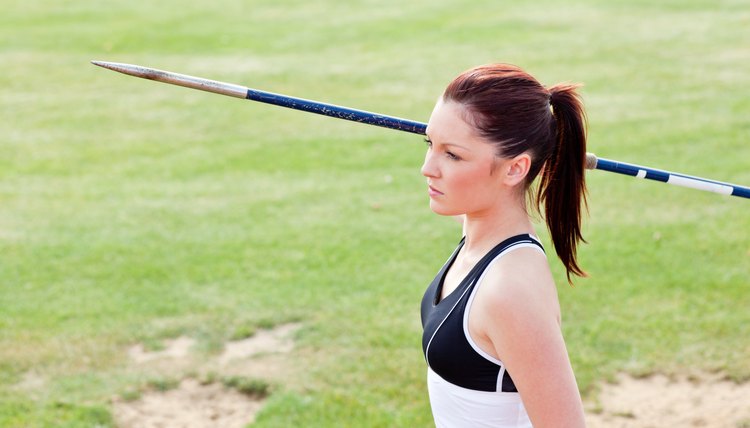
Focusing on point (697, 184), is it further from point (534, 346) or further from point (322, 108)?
point (322, 108)

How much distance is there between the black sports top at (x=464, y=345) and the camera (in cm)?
254

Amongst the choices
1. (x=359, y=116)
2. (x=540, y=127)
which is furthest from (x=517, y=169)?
(x=359, y=116)

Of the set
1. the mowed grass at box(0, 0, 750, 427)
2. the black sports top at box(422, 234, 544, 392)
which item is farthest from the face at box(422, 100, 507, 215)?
the mowed grass at box(0, 0, 750, 427)

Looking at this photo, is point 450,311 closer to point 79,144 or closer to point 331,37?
point 79,144

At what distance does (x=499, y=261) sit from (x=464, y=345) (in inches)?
9.8

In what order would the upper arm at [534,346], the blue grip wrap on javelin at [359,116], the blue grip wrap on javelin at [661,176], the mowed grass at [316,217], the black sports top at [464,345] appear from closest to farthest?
the upper arm at [534,346] < the black sports top at [464,345] < the blue grip wrap on javelin at [359,116] < the blue grip wrap on javelin at [661,176] < the mowed grass at [316,217]

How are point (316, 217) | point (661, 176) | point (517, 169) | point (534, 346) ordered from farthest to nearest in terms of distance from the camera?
1. point (316, 217)
2. point (661, 176)
3. point (517, 169)
4. point (534, 346)

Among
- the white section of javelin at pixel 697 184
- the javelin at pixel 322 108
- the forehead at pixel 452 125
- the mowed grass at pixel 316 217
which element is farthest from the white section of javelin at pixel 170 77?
the mowed grass at pixel 316 217

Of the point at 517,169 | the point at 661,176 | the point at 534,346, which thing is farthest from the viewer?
the point at 661,176

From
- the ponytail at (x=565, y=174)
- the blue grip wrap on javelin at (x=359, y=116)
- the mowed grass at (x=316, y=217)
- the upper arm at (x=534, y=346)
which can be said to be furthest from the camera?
the mowed grass at (x=316, y=217)

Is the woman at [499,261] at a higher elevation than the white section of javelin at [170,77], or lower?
lower

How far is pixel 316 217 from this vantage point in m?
8.45

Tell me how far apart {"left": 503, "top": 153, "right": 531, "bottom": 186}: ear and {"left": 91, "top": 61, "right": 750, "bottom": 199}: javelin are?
449mm

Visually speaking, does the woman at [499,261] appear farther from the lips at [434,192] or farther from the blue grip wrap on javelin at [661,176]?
the blue grip wrap on javelin at [661,176]
